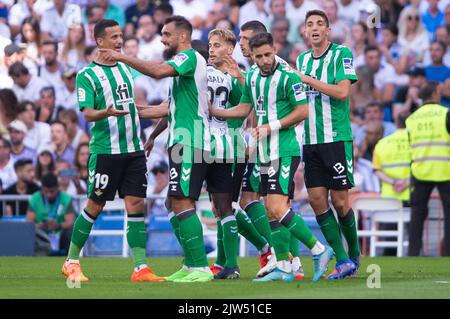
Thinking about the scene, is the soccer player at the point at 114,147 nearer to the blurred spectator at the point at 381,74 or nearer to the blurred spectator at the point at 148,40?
the blurred spectator at the point at 381,74

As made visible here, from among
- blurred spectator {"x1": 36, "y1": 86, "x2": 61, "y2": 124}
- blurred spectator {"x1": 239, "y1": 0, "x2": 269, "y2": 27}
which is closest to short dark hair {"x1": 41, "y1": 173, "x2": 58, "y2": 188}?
blurred spectator {"x1": 36, "y1": 86, "x2": 61, "y2": 124}

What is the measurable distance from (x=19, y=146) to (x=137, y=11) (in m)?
3.74

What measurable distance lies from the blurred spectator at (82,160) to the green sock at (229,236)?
7621 millimetres

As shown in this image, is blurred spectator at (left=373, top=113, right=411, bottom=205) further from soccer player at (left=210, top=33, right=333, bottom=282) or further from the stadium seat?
soccer player at (left=210, top=33, right=333, bottom=282)

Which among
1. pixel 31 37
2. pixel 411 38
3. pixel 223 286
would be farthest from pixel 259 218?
pixel 31 37

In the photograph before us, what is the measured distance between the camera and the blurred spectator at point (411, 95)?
19781mm

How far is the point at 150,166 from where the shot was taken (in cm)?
1970

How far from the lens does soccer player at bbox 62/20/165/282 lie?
1155cm

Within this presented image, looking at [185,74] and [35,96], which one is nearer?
[185,74]

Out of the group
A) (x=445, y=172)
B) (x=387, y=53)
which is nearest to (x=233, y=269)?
(x=445, y=172)

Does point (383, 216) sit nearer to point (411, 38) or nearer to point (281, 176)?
point (411, 38)

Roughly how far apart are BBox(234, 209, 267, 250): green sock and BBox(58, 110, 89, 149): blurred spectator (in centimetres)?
743

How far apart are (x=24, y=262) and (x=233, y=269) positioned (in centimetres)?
435

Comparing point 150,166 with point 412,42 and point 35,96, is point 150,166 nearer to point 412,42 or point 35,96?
point 35,96
